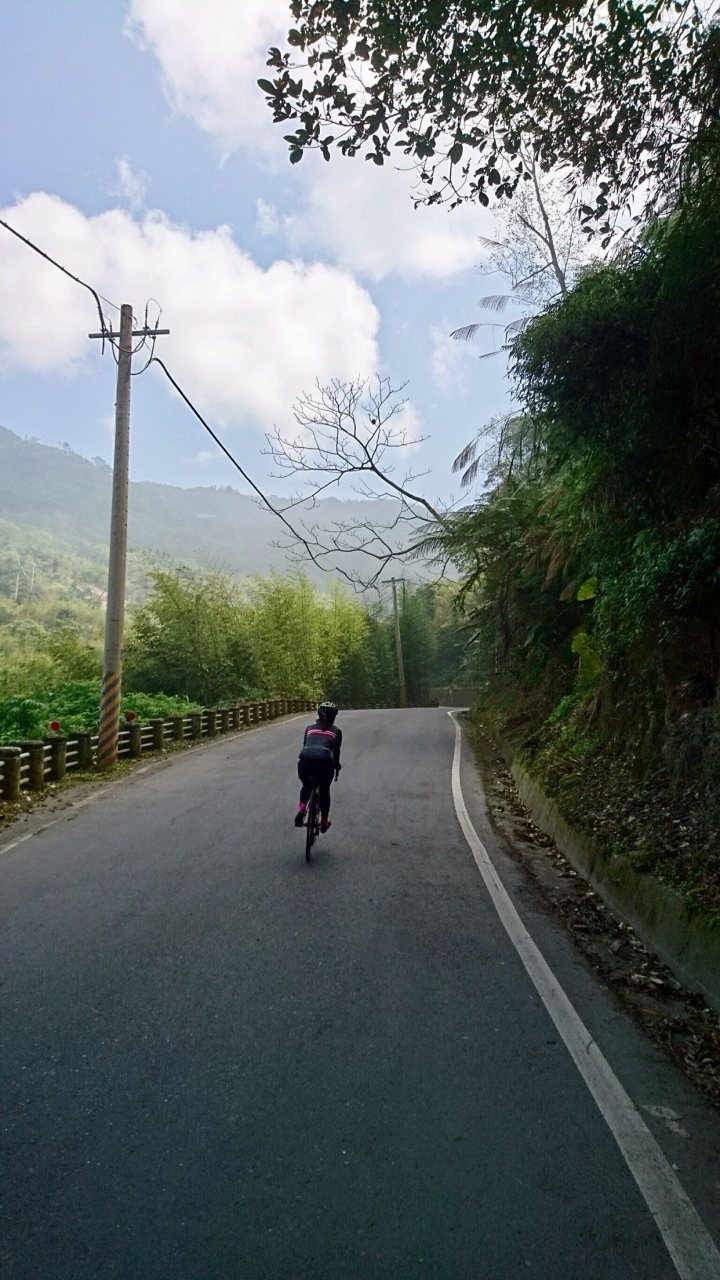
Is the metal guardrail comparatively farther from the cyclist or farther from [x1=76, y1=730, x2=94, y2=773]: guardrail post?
the cyclist

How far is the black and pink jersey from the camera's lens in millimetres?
8031

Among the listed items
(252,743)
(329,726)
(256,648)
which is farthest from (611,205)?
(256,648)

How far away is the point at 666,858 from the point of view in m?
6.24

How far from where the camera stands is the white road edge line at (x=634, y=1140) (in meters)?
2.65

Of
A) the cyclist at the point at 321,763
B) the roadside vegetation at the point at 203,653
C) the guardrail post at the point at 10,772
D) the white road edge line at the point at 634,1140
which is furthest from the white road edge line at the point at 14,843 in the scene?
the roadside vegetation at the point at 203,653

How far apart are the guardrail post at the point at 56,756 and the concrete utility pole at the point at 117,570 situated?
4.97 feet

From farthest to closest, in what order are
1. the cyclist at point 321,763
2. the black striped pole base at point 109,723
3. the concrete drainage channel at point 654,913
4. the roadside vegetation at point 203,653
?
the roadside vegetation at point 203,653
the black striped pole base at point 109,723
the cyclist at point 321,763
the concrete drainage channel at point 654,913

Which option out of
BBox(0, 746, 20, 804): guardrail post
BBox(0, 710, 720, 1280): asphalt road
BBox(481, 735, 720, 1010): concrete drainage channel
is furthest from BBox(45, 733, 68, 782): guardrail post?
BBox(481, 735, 720, 1010): concrete drainage channel

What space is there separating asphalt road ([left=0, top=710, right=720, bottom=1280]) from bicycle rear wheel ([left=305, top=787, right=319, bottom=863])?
507 mm

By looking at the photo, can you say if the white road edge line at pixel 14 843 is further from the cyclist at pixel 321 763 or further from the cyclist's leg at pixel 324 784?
the cyclist's leg at pixel 324 784

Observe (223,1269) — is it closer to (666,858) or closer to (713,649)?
(666,858)

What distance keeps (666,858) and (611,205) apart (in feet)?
18.1

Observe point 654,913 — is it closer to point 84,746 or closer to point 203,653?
point 84,746

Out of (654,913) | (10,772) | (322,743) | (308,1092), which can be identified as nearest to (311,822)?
(322,743)
